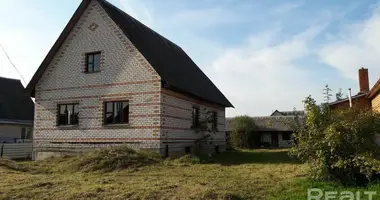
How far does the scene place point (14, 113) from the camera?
3150 centimetres

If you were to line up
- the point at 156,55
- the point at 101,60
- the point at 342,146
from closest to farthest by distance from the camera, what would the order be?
the point at 342,146, the point at 101,60, the point at 156,55

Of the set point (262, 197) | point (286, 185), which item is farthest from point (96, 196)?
point (286, 185)

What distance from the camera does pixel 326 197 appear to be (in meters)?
8.36

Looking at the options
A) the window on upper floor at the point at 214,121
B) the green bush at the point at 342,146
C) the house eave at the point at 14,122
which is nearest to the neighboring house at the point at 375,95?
the green bush at the point at 342,146

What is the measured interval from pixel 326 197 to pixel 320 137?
7.88 ft

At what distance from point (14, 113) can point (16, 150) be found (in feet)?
29.7

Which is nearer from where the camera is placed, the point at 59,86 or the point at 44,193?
the point at 44,193

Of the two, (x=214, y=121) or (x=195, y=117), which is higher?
(x=195, y=117)

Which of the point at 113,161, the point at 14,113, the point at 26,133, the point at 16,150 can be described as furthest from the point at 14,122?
the point at 113,161

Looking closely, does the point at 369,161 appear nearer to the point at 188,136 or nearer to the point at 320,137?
the point at 320,137

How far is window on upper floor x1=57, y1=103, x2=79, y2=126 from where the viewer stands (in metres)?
19.9

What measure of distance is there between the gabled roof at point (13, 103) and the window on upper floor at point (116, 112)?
49.1 ft

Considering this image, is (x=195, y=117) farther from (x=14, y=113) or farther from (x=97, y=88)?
(x=14, y=113)

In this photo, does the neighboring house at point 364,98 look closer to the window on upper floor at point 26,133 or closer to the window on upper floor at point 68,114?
the window on upper floor at point 68,114
